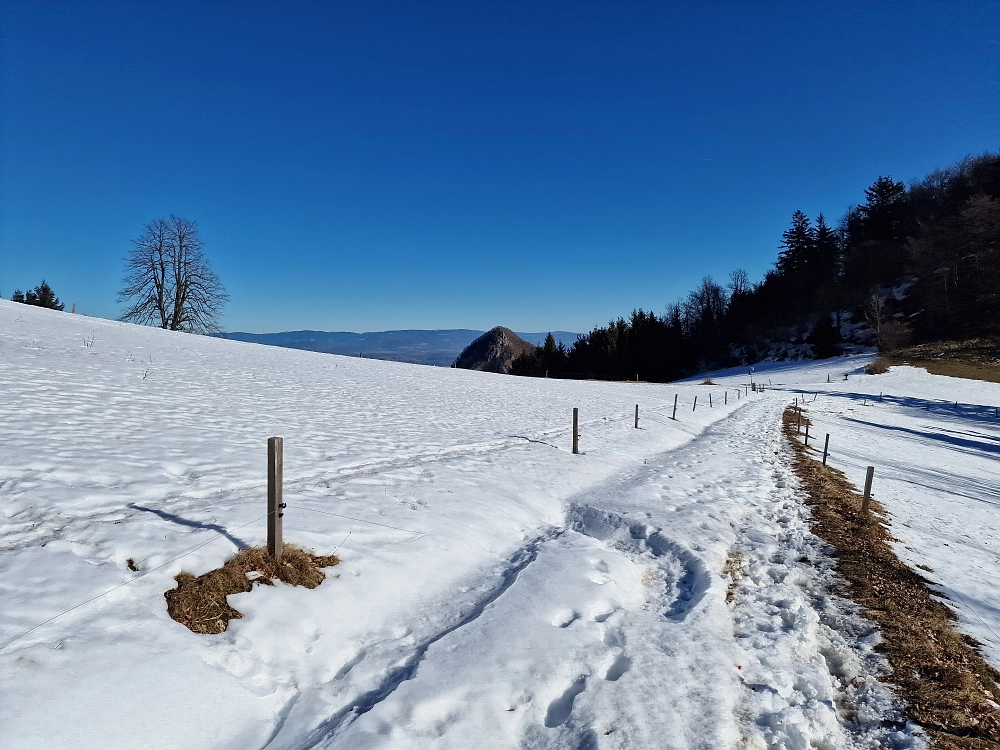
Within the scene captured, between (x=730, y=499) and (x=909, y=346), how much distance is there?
69.6 m

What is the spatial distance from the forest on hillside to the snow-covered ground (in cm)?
6136

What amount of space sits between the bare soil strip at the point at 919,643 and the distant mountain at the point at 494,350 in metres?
93.0

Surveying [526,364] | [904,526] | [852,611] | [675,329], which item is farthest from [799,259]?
[852,611]

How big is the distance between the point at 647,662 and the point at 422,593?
256cm

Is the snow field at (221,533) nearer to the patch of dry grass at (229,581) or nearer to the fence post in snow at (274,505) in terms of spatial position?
the patch of dry grass at (229,581)

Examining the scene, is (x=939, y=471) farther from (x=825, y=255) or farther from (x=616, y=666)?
(x=825, y=255)

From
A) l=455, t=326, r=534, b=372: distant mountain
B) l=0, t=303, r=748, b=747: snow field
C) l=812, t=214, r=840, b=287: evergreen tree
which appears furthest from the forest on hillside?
l=0, t=303, r=748, b=747: snow field

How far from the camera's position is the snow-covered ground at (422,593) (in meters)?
3.45

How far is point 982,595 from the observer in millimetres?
6551

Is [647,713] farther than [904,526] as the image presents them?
No

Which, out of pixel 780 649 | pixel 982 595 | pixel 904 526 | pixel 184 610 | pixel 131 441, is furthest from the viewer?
pixel 904 526

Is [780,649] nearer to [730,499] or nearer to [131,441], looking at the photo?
[730,499]

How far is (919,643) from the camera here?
4.88 m

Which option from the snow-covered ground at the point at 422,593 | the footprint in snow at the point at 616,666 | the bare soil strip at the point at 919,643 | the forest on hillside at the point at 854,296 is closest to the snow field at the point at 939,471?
the snow-covered ground at the point at 422,593
